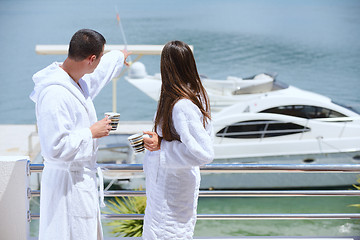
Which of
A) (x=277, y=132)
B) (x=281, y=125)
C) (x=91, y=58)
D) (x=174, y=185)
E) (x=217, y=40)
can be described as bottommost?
(x=217, y=40)

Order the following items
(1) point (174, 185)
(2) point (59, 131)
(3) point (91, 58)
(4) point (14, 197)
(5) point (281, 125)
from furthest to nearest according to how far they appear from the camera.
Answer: (5) point (281, 125) → (4) point (14, 197) → (1) point (174, 185) → (3) point (91, 58) → (2) point (59, 131)

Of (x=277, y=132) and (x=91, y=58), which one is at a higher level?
(x=91, y=58)

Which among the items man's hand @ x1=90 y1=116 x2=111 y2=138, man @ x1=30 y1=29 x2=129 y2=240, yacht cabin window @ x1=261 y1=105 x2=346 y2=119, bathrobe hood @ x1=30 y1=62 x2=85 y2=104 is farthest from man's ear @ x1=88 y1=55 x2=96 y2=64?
yacht cabin window @ x1=261 y1=105 x2=346 y2=119

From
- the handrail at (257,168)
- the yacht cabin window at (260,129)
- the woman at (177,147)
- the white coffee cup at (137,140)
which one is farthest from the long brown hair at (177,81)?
the yacht cabin window at (260,129)

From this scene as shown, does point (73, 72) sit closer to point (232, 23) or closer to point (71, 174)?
point (71, 174)

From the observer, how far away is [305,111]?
13.0 meters

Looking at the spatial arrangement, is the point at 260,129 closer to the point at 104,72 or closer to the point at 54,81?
the point at 104,72

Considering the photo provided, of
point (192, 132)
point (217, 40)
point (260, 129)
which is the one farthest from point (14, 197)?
point (217, 40)

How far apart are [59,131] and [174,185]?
529 mm

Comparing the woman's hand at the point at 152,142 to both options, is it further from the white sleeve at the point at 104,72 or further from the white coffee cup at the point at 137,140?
the white sleeve at the point at 104,72

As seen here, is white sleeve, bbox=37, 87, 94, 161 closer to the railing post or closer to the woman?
the woman

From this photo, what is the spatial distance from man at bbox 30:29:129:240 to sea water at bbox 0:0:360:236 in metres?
11.8

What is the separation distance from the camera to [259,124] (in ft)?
41.7

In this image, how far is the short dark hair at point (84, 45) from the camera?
1.95 metres
